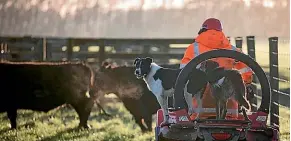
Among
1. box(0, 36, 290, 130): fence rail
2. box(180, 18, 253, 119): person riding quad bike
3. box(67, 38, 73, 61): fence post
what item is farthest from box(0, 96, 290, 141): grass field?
box(180, 18, 253, 119): person riding quad bike

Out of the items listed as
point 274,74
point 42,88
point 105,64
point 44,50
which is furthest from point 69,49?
point 274,74

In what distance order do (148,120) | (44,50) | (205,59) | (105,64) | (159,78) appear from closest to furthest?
1. (205,59)
2. (159,78)
3. (148,120)
4. (105,64)
5. (44,50)

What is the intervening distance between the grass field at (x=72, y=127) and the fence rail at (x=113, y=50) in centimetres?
20

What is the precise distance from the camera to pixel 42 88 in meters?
3.17

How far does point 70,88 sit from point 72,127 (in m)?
0.24

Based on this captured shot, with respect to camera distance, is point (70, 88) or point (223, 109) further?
point (70, 88)

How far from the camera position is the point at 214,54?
190 centimetres

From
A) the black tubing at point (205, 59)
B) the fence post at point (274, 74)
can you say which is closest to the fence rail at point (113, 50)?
the fence post at point (274, 74)

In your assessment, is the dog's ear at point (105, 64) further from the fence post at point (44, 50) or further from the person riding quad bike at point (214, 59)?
the person riding quad bike at point (214, 59)

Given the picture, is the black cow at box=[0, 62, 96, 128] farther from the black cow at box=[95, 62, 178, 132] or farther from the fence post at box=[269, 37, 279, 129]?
the fence post at box=[269, 37, 279, 129]

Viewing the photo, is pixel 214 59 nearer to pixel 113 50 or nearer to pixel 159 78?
pixel 159 78

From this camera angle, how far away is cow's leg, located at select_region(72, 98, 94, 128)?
308 cm

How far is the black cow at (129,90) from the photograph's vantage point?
3.14 metres

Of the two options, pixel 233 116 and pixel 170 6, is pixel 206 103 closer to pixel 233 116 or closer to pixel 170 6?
pixel 233 116
